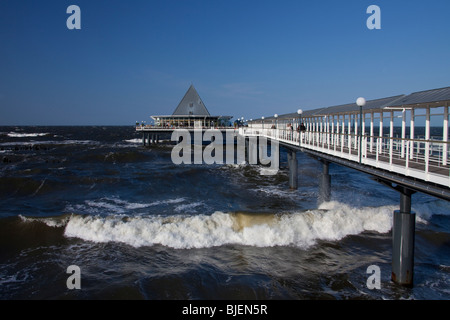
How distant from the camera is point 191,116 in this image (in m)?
60.2

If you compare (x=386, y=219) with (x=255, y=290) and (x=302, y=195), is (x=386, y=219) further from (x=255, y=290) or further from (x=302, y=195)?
(x=255, y=290)

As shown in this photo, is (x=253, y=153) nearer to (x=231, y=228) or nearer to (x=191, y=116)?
(x=231, y=228)

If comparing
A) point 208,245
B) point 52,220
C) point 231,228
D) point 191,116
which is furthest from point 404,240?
point 191,116

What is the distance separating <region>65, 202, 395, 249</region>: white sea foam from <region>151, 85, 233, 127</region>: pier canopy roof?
43.4m

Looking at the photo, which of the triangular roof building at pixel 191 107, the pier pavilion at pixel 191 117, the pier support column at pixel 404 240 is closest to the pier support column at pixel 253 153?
the pier pavilion at pixel 191 117

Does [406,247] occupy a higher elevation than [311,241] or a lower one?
higher

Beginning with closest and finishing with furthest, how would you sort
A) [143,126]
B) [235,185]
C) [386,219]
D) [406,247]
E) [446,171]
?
[446,171]
[406,247]
[386,219]
[235,185]
[143,126]

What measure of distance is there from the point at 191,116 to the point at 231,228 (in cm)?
4767

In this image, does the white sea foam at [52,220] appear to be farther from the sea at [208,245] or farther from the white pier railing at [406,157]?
the white pier railing at [406,157]

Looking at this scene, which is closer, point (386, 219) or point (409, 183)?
point (409, 183)

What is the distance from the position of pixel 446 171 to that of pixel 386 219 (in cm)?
796

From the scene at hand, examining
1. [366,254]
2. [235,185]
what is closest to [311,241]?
[366,254]

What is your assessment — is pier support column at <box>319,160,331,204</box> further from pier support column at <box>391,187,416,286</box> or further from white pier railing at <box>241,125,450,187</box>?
pier support column at <box>391,187,416,286</box>
